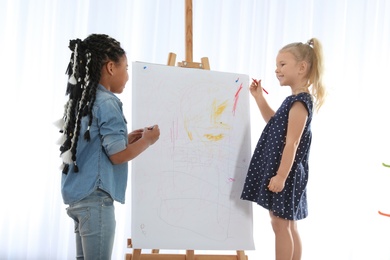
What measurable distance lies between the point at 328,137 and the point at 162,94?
1409 millimetres

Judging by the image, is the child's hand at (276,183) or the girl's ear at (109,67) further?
the child's hand at (276,183)

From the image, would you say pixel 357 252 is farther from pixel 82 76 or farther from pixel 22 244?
pixel 82 76

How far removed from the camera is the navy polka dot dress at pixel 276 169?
233cm

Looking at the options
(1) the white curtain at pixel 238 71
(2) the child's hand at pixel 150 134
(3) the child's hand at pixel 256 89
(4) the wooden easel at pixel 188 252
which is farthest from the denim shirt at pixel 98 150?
(1) the white curtain at pixel 238 71

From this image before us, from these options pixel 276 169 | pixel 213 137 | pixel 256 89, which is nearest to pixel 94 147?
pixel 213 137

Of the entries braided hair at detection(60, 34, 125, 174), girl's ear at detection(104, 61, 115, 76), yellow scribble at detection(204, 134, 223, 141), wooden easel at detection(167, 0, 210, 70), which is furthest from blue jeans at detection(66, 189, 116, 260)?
wooden easel at detection(167, 0, 210, 70)

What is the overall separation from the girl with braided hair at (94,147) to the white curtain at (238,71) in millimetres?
1243

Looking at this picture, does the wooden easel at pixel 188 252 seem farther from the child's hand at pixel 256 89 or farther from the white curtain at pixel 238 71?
the white curtain at pixel 238 71

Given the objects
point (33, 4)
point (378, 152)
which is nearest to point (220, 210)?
point (378, 152)

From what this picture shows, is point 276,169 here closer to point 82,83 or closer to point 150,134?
point 150,134

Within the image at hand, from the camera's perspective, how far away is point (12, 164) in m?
3.10

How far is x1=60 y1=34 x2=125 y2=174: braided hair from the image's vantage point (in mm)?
1822

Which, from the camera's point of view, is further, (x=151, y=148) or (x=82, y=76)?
(x=151, y=148)

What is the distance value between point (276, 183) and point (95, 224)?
858 mm
